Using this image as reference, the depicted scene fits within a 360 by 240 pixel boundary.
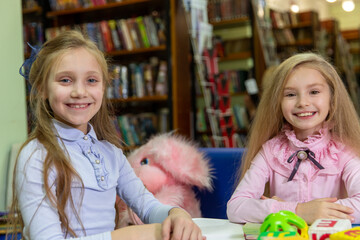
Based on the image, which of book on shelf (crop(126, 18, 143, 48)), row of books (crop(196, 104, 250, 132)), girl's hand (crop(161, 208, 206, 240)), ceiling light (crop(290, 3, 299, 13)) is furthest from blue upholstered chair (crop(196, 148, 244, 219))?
ceiling light (crop(290, 3, 299, 13))

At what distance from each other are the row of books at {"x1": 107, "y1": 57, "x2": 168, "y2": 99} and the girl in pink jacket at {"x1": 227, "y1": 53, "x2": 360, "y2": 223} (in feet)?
7.47

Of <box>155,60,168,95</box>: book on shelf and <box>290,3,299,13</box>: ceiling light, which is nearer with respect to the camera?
<box>155,60,168,95</box>: book on shelf

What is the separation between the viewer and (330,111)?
152 cm

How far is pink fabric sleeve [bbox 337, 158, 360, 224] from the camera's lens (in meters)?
1.27

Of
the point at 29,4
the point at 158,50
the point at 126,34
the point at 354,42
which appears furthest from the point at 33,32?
the point at 354,42

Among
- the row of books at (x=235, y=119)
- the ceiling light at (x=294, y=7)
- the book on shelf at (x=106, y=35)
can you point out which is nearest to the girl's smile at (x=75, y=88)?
the book on shelf at (x=106, y=35)

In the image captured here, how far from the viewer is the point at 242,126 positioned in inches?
175

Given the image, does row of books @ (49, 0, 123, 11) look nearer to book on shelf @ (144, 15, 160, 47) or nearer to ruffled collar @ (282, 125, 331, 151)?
book on shelf @ (144, 15, 160, 47)

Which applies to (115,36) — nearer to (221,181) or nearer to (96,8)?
(96,8)

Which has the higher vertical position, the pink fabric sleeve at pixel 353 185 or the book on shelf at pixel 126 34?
the book on shelf at pixel 126 34

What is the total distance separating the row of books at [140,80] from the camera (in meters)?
3.78

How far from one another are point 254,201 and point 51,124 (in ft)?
2.03

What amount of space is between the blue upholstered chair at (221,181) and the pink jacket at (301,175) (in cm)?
27

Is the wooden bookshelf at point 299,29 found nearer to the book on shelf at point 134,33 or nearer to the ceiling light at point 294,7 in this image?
the ceiling light at point 294,7
